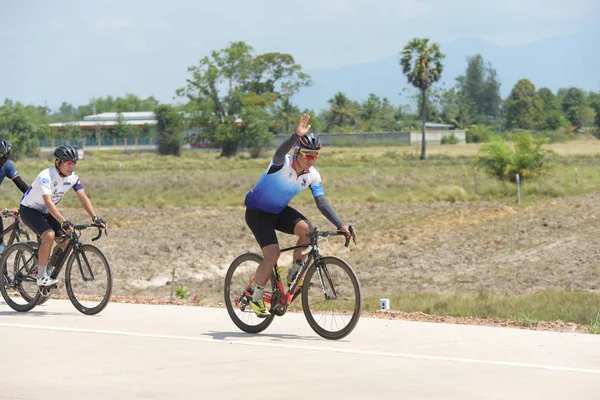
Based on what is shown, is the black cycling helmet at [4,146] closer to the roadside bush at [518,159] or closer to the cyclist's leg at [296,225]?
the cyclist's leg at [296,225]

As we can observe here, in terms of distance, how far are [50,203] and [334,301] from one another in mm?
3603

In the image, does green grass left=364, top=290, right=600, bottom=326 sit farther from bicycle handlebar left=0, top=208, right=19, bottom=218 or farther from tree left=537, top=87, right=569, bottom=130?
tree left=537, top=87, right=569, bottom=130

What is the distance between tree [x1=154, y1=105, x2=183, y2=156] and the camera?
12381cm

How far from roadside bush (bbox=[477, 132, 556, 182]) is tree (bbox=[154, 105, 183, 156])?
78.2 meters

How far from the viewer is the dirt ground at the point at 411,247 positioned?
878 inches

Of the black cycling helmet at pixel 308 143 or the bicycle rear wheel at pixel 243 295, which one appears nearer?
the black cycling helmet at pixel 308 143

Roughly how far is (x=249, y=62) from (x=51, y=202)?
114m

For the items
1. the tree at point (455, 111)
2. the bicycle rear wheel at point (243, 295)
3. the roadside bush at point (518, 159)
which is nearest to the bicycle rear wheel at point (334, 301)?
the bicycle rear wheel at point (243, 295)

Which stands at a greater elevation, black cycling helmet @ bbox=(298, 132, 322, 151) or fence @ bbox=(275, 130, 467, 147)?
fence @ bbox=(275, 130, 467, 147)

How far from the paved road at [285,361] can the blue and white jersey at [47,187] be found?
135 cm

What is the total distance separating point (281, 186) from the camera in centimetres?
947

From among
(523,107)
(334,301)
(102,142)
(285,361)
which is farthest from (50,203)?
(523,107)

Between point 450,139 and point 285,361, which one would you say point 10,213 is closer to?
point 285,361

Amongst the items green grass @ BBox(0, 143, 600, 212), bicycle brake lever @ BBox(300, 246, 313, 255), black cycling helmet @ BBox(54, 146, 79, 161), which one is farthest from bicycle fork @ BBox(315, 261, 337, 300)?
green grass @ BBox(0, 143, 600, 212)
